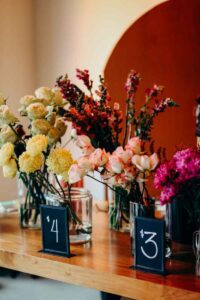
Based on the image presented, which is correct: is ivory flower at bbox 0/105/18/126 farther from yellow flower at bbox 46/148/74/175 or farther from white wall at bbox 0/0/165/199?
white wall at bbox 0/0/165/199

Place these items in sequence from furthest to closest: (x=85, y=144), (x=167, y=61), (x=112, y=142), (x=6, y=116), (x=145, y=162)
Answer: (x=167, y=61)
(x=6, y=116)
(x=112, y=142)
(x=85, y=144)
(x=145, y=162)

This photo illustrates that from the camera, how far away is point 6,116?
1.71 m

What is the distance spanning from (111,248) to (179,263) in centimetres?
24

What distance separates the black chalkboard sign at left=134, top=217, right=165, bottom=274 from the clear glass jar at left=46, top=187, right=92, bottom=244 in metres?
0.33

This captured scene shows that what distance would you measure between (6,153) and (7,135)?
0.09 meters

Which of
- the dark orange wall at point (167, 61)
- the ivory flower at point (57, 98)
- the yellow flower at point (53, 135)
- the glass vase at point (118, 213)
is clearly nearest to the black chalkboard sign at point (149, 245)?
the glass vase at point (118, 213)

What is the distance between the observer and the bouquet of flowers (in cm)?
135

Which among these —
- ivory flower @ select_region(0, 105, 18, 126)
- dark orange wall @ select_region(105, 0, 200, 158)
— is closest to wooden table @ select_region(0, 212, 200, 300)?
ivory flower @ select_region(0, 105, 18, 126)

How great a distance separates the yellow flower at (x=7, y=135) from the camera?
1717 millimetres

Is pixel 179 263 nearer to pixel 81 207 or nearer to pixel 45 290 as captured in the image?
pixel 81 207

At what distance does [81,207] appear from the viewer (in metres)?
1.65

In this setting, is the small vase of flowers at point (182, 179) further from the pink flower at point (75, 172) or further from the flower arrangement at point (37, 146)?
the flower arrangement at point (37, 146)

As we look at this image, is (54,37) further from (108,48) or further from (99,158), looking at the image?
(99,158)

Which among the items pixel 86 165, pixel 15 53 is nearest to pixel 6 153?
pixel 86 165
